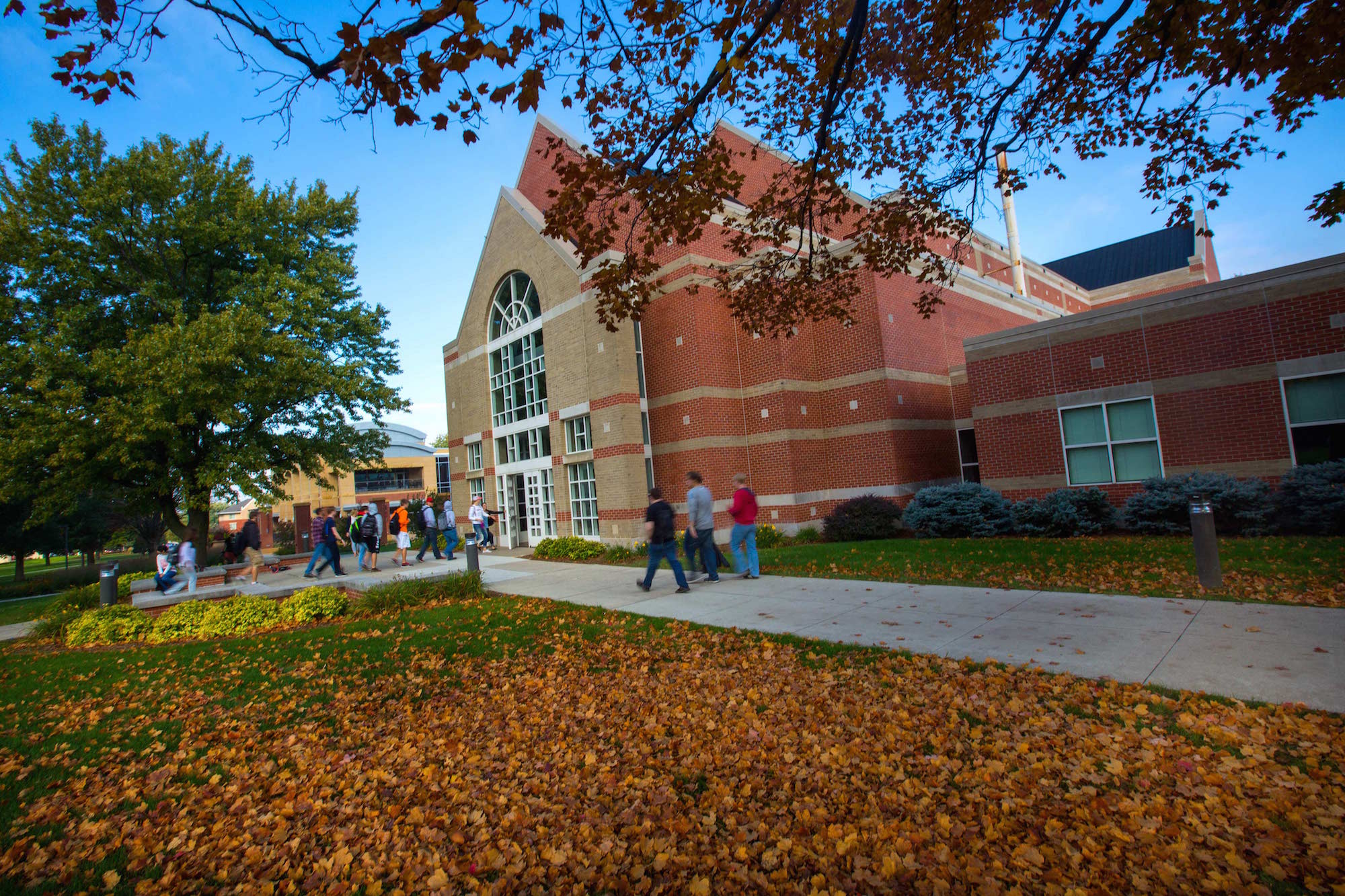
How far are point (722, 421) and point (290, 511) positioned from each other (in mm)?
46632

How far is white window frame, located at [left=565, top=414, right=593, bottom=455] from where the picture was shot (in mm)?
19406

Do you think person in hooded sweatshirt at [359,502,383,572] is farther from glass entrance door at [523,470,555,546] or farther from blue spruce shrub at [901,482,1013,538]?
blue spruce shrub at [901,482,1013,538]

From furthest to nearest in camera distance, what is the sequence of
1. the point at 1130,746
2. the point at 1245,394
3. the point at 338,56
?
the point at 1245,394, the point at 338,56, the point at 1130,746

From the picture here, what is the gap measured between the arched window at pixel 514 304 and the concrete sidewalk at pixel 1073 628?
1412 centimetres

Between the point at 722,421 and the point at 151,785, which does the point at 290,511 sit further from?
the point at 151,785

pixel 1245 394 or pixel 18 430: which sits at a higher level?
pixel 18 430

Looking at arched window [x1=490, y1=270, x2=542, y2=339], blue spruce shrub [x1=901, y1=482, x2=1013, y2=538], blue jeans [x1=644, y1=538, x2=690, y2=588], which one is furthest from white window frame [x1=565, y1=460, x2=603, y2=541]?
blue spruce shrub [x1=901, y1=482, x2=1013, y2=538]

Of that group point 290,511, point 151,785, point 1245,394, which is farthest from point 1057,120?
point 290,511

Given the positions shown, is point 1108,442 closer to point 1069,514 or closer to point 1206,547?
point 1069,514

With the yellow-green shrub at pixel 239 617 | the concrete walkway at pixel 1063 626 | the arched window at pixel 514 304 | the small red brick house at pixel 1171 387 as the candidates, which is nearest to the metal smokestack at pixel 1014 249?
the small red brick house at pixel 1171 387

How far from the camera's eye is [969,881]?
2824mm

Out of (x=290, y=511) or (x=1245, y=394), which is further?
(x=290, y=511)

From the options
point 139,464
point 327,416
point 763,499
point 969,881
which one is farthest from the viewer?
point 327,416

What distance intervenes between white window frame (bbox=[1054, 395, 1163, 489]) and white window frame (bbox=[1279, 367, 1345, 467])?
75.8 inches
